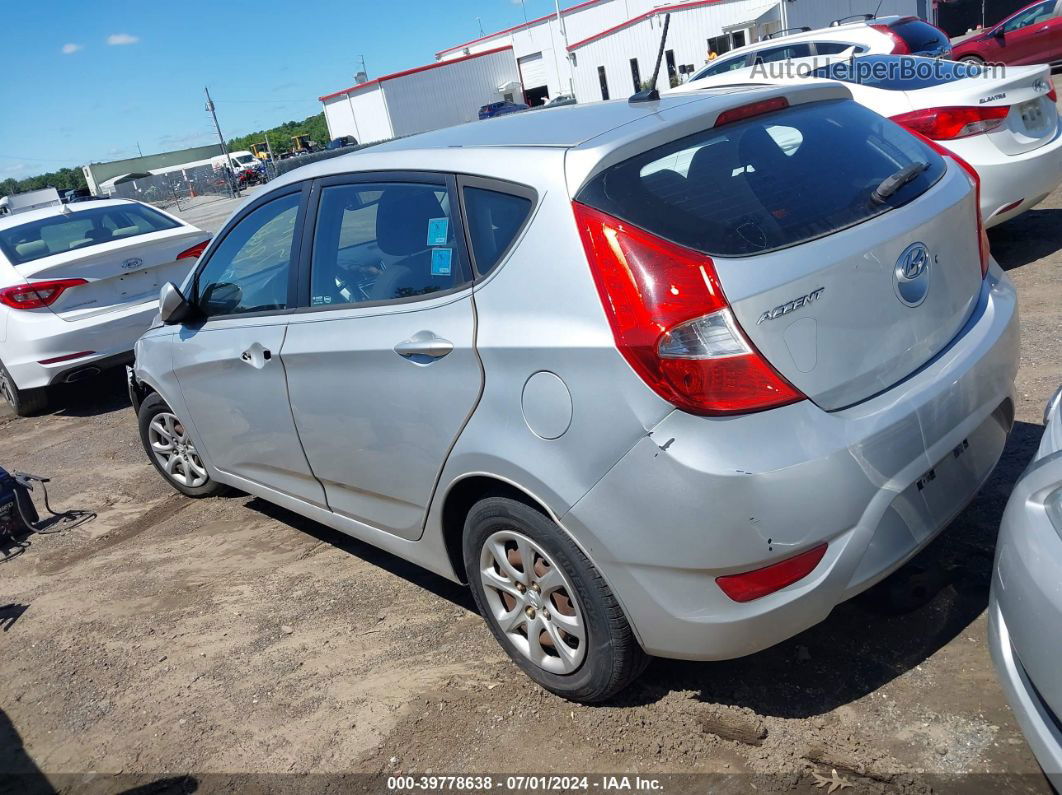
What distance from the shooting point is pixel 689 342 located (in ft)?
7.38

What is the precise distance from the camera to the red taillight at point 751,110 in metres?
2.73

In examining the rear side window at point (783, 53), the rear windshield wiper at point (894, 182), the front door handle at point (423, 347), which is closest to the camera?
the rear windshield wiper at point (894, 182)

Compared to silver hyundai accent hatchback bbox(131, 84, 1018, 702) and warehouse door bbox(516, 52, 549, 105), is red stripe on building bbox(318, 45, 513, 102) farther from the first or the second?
silver hyundai accent hatchback bbox(131, 84, 1018, 702)

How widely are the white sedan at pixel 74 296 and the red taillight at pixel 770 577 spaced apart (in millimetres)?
6241

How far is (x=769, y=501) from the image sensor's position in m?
2.21

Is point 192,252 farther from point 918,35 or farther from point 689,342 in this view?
point 918,35

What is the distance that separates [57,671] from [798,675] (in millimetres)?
2965

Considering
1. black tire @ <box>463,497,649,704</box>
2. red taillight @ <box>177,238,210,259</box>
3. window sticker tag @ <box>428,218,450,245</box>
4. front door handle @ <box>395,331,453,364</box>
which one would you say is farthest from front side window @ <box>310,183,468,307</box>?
red taillight @ <box>177,238,210,259</box>

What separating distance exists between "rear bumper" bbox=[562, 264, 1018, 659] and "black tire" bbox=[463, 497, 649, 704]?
70 millimetres

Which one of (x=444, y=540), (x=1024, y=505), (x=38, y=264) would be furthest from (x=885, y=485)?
(x=38, y=264)

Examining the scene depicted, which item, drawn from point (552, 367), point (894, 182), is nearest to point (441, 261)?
point (552, 367)

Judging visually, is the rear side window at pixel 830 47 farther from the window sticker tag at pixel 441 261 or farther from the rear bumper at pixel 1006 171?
the window sticker tag at pixel 441 261

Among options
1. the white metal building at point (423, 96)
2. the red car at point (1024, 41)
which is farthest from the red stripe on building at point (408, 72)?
the red car at point (1024, 41)

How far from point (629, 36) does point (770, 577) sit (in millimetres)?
47340
